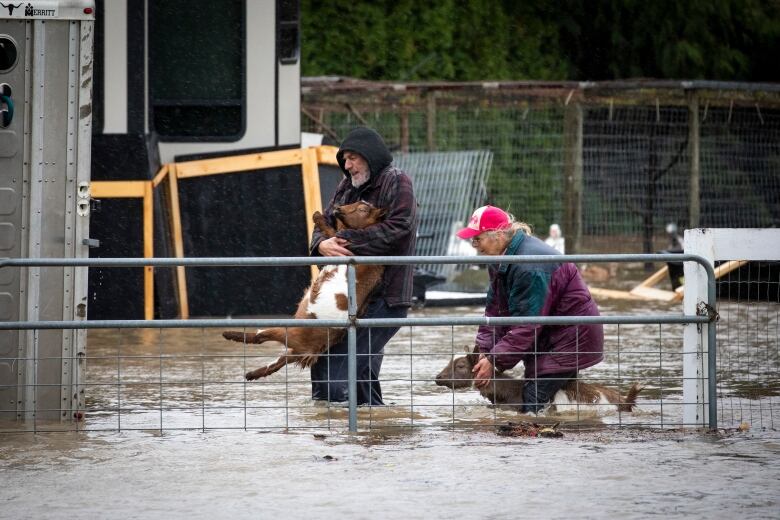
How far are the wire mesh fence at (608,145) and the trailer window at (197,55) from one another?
16.7 feet

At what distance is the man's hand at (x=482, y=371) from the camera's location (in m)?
7.68

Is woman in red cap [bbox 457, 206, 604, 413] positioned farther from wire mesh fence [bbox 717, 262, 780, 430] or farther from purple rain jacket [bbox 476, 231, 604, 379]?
wire mesh fence [bbox 717, 262, 780, 430]

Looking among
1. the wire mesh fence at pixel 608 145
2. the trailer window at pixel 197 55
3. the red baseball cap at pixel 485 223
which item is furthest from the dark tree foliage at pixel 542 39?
the red baseball cap at pixel 485 223

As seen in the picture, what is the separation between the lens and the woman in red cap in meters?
7.67

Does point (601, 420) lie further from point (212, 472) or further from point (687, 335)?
point (212, 472)

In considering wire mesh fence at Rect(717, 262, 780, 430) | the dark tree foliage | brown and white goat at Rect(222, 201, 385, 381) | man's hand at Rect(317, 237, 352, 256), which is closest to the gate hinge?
wire mesh fence at Rect(717, 262, 780, 430)

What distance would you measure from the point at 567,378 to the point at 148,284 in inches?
248

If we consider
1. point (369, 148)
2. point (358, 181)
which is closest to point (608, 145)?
point (358, 181)

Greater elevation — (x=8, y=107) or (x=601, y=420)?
(x=8, y=107)

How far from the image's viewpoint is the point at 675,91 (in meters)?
20.0

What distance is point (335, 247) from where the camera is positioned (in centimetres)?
802

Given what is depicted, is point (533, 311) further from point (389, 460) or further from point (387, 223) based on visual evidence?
point (389, 460)

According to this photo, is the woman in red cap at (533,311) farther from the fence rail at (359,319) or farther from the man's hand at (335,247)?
the man's hand at (335,247)

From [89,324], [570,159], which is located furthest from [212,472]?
[570,159]
